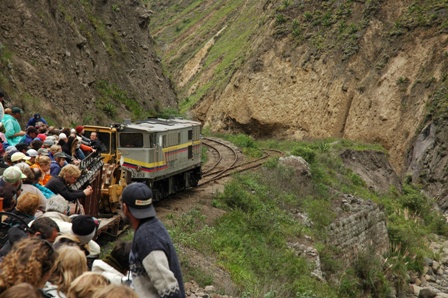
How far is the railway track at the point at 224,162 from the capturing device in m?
29.0

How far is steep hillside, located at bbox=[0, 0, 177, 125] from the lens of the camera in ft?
85.6

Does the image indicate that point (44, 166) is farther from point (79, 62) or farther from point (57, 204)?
point (79, 62)

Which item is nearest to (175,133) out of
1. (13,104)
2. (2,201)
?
(13,104)

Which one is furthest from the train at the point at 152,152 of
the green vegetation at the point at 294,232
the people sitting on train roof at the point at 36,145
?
the people sitting on train roof at the point at 36,145

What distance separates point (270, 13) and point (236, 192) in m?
37.7

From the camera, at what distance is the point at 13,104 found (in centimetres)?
2314

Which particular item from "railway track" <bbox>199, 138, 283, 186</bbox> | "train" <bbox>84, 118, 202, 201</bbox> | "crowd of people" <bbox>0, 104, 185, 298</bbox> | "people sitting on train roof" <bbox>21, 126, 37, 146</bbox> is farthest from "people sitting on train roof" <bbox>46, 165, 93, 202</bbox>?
"railway track" <bbox>199, 138, 283, 186</bbox>

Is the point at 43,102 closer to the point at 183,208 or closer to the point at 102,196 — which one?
the point at 183,208

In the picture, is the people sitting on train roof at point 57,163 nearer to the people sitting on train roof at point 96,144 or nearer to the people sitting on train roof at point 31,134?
the people sitting on train roof at point 31,134

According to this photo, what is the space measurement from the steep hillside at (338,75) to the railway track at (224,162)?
997cm

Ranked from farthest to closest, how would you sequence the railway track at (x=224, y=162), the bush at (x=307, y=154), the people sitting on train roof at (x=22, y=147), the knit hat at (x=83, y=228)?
the bush at (x=307, y=154), the railway track at (x=224, y=162), the people sitting on train roof at (x=22, y=147), the knit hat at (x=83, y=228)

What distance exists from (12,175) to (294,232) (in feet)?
46.6

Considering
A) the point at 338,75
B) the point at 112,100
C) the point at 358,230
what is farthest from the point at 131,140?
the point at 338,75

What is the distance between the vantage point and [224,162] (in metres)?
33.3
